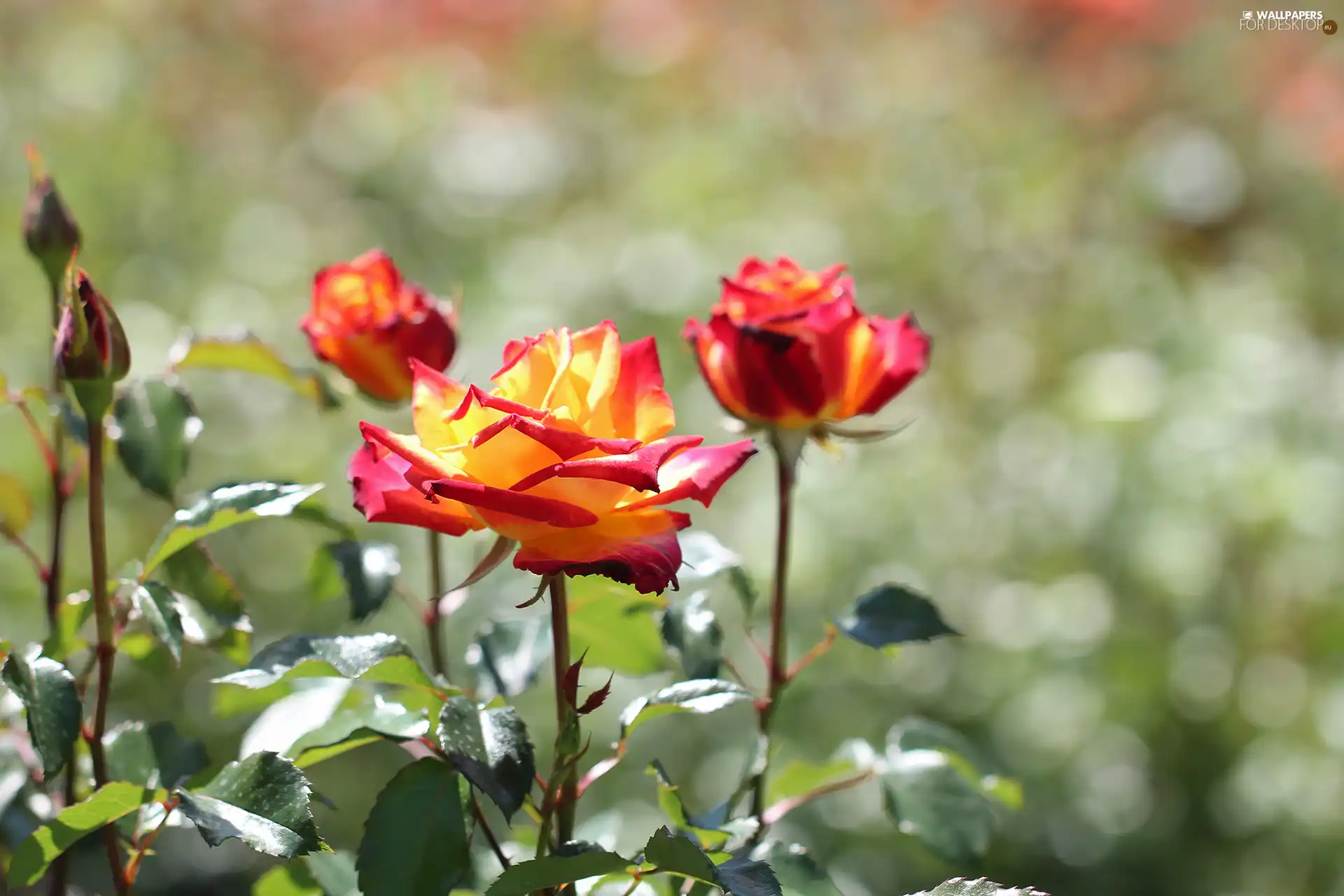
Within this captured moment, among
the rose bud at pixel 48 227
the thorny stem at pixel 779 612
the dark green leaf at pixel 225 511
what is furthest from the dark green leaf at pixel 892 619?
the rose bud at pixel 48 227

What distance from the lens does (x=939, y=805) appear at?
578 millimetres

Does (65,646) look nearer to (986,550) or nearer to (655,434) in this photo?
(655,434)

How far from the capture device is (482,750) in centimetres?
42

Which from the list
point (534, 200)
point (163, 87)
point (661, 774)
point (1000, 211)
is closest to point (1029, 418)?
point (1000, 211)

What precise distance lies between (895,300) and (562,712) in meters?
1.76

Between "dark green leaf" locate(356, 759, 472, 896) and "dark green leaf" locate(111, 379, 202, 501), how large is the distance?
0.18 m

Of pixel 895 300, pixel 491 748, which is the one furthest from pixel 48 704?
pixel 895 300

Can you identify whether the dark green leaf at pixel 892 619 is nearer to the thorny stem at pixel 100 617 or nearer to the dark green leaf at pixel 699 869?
the dark green leaf at pixel 699 869

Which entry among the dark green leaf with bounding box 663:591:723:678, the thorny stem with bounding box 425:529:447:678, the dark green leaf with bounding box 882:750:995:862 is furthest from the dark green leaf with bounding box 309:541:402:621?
the dark green leaf with bounding box 882:750:995:862

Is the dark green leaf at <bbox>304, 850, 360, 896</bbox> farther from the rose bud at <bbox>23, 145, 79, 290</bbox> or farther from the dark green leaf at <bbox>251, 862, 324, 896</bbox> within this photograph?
the rose bud at <bbox>23, 145, 79, 290</bbox>

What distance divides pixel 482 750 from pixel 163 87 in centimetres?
250

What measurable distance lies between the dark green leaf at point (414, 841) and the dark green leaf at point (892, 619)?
0.19 meters

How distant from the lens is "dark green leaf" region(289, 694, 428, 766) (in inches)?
17.8

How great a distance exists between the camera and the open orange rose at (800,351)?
0.53 metres
